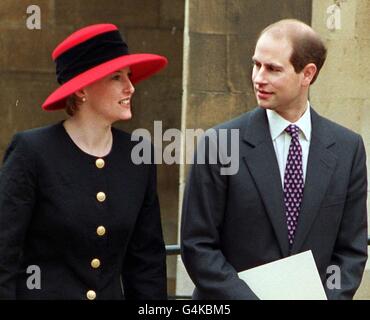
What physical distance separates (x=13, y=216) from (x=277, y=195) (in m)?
1.25

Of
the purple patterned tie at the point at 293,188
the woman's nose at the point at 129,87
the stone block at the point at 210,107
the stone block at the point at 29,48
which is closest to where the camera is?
the woman's nose at the point at 129,87

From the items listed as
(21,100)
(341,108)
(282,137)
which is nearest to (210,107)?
(341,108)

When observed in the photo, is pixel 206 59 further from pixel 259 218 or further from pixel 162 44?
pixel 259 218

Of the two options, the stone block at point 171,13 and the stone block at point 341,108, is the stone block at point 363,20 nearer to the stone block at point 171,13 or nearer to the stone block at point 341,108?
the stone block at point 341,108

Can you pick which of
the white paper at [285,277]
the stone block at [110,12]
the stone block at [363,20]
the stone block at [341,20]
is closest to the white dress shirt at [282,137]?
the white paper at [285,277]

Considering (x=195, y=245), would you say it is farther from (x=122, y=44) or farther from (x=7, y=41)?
(x=7, y=41)

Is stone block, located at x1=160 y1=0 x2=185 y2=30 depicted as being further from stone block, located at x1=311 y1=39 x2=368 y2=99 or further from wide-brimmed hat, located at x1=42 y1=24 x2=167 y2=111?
wide-brimmed hat, located at x1=42 y1=24 x2=167 y2=111

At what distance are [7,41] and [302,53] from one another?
6272mm

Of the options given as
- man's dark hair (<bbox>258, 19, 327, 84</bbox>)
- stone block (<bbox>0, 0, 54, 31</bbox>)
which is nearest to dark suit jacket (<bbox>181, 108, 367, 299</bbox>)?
man's dark hair (<bbox>258, 19, 327, 84</bbox>)

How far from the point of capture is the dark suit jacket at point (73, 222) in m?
5.41

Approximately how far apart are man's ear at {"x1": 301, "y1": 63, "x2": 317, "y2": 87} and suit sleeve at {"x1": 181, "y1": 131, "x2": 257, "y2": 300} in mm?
551

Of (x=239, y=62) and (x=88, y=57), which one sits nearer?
(x=88, y=57)

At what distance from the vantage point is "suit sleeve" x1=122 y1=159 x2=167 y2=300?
5.69 m

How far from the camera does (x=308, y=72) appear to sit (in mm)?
5805
